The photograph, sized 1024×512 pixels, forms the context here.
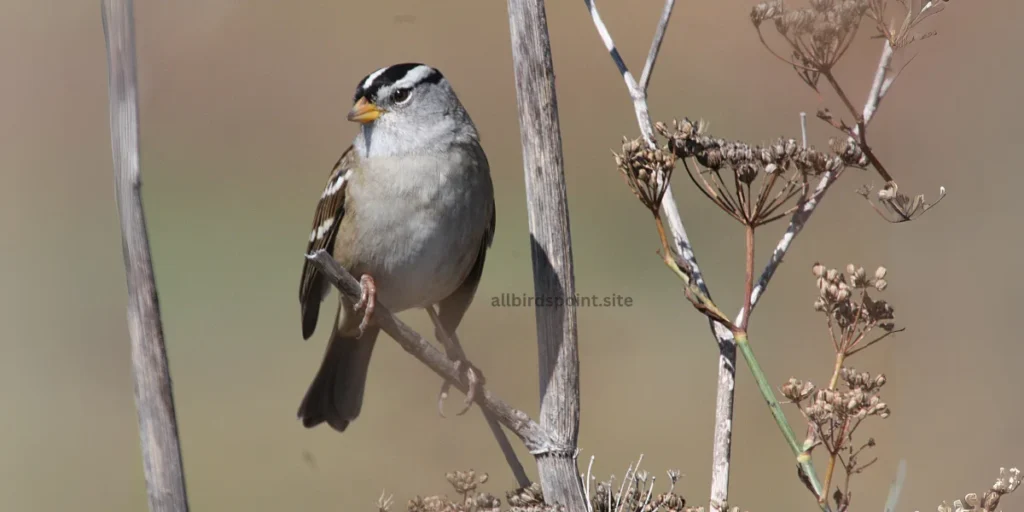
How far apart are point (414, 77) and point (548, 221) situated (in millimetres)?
1319

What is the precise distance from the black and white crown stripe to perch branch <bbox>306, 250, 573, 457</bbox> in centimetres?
100

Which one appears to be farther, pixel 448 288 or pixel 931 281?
pixel 931 281

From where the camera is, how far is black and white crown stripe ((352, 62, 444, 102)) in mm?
2957

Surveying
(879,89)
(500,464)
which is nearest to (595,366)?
(500,464)

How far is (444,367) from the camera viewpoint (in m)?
2.02

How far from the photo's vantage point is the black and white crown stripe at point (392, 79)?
2.96 meters

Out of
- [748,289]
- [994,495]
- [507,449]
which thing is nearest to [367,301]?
[507,449]

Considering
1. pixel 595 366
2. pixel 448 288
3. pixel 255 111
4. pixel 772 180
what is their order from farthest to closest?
pixel 255 111, pixel 595 366, pixel 448 288, pixel 772 180

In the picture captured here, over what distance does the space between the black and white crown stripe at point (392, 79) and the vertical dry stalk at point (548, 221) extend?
1.19 m

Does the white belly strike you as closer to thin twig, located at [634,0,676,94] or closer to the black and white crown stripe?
the black and white crown stripe

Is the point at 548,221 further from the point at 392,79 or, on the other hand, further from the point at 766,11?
the point at 392,79

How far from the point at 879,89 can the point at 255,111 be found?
6.18 meters

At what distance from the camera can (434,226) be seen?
2.84 meters

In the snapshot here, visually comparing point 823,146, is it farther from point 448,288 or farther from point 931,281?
point 448,288
